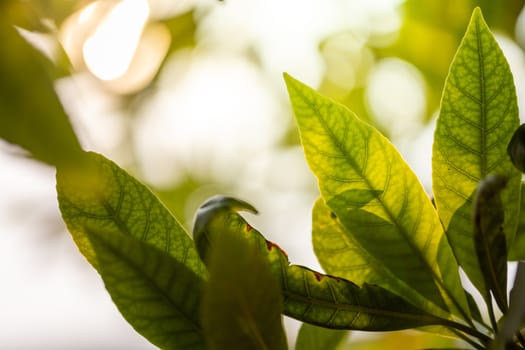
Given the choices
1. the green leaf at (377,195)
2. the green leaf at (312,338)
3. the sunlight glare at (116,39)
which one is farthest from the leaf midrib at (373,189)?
the sunlight glare at (116,39)

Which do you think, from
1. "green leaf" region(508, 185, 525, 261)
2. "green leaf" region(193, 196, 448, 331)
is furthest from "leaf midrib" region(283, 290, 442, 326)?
"green leaf" region(508, 185, 525, 261)

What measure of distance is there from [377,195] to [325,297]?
0.11 meters

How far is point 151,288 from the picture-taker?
513mm

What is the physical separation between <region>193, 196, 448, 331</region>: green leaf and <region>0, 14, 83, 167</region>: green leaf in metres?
0.17

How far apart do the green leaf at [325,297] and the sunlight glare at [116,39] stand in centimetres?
77

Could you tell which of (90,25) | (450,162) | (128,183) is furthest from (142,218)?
(90,25)

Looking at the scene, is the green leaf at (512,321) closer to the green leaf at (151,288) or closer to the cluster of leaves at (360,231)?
the cluster of leaves at (360,231)

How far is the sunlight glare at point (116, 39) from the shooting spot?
1253mm

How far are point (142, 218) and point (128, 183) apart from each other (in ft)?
0.10

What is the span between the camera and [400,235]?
2.07ft

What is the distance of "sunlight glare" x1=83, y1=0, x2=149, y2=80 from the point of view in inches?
49.3

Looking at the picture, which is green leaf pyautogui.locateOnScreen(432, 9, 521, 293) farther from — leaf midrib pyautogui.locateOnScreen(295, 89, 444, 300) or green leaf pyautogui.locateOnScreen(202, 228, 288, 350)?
green leaf pyautogui.locateOnScreen(202, 228, 288, 350)

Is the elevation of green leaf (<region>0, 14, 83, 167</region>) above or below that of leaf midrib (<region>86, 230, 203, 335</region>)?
above

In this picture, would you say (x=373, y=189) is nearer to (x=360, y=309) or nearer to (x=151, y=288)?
(x=360, y=309)
